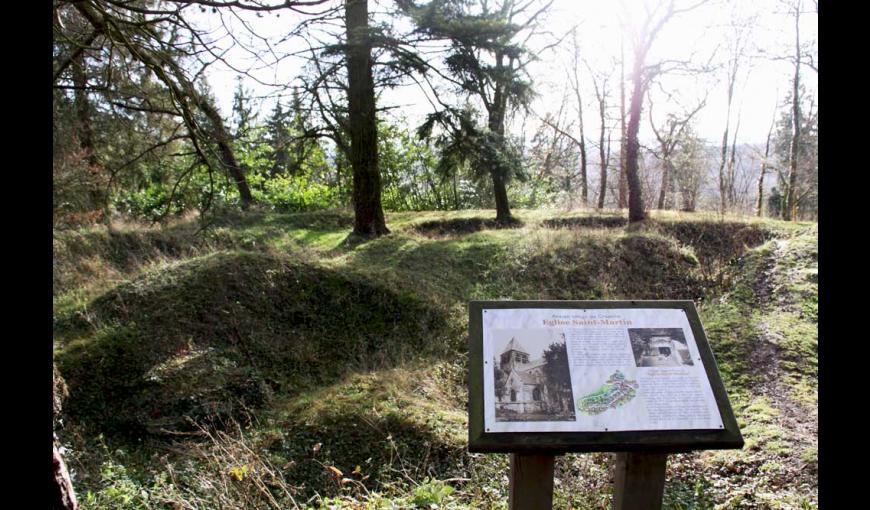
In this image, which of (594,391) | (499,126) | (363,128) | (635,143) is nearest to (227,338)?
→ (594,391)

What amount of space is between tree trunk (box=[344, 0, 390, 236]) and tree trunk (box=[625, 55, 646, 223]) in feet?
21.7

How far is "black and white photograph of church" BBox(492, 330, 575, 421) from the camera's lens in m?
2.61

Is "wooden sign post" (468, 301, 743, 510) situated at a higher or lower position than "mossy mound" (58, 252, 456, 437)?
higher

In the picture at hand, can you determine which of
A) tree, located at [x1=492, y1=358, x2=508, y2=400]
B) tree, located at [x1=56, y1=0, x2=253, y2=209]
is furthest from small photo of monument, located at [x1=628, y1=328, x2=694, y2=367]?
tree, located at [x1=56, y1=0, x2=253, y2=209]

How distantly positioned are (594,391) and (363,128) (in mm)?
10784

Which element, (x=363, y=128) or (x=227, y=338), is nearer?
(x=227, y=338)

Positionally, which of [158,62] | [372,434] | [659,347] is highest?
[158,62]

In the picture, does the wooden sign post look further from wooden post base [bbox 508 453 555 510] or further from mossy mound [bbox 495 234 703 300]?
mossy mound [bbox 495 234 703 300]

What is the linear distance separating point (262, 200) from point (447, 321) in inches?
547

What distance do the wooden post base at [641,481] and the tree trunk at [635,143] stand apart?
12579 millimetres

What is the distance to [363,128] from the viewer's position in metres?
12.5

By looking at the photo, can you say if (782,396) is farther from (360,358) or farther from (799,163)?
(799,163)

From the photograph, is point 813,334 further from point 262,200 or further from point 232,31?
point 262,200
